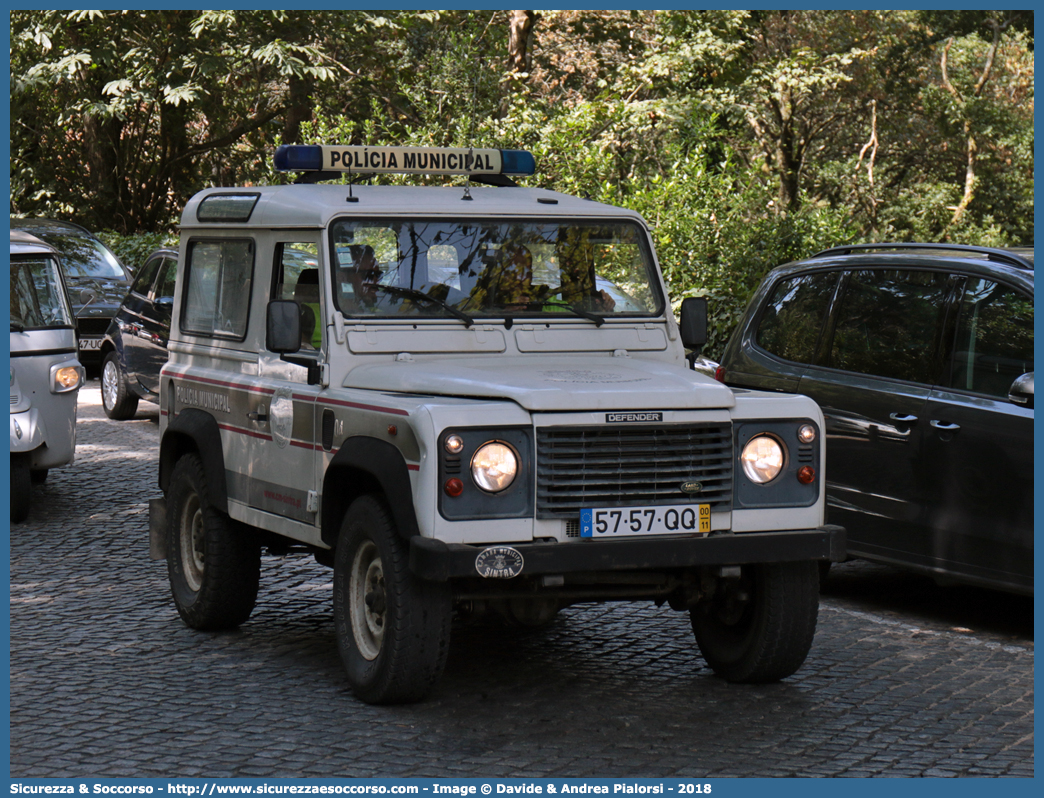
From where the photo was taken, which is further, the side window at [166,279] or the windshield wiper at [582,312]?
the side window at [166,279]

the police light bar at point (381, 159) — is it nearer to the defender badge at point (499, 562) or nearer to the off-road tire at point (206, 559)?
the off-road tire at point (206, 559)

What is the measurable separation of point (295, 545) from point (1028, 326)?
3816mm

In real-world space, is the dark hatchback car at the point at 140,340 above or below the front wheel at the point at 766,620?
above

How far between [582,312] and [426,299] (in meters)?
0.77

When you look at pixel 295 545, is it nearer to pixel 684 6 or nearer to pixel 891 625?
pixel 891 625

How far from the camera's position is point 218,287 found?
7453 millimetres

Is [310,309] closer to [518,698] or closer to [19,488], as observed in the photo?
[518,698]

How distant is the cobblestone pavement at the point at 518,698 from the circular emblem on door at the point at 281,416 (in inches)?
41.2

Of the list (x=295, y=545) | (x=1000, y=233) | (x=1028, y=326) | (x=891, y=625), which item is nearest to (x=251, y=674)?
(x=295, y=545)

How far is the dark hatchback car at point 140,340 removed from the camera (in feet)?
49.6

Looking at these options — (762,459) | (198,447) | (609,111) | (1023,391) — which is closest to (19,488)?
(198,447)

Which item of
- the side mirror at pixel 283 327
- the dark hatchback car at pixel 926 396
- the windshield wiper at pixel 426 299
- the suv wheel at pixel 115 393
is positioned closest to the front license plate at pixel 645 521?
the windshield wiper at pixel 426 299

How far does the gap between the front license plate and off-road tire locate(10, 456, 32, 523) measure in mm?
6072

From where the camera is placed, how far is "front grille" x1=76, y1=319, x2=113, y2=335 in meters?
18.5
